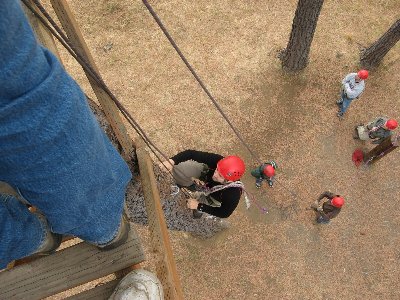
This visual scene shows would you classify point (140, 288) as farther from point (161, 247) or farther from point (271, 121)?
point (271, 121)

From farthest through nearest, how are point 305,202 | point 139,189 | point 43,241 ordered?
1. point 305,202
2. point 139,189
3. point 43,241

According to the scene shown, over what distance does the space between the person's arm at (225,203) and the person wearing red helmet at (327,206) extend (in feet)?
5.93

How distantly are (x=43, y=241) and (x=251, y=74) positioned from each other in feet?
19.9

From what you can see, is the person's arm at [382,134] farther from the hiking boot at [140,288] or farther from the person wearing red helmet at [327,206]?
the hiking boot at [140,288]

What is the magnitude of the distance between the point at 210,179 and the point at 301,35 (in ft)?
12.5

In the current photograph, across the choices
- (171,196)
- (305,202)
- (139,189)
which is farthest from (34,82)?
(305,202)

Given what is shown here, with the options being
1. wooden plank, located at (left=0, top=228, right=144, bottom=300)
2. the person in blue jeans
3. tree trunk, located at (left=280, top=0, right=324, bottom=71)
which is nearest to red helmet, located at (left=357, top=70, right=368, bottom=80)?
tree trunk, located at (left=280, top=0, right=324, bottom=71)

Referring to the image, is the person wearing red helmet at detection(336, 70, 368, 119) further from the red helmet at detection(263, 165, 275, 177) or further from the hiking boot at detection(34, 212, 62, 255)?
the hiking boot at detection(34, 212, 62, 255)

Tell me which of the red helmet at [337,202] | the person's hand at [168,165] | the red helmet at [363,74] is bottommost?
the red helmet at [337,202]

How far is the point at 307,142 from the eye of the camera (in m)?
7.17

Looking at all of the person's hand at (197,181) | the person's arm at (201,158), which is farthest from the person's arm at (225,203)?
the person's arm at (201,158)

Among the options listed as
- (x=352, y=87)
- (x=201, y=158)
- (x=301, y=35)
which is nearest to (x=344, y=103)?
(x=352, y=87)

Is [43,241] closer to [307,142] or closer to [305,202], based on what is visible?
[305,202]

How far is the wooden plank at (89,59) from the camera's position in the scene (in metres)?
2.60
